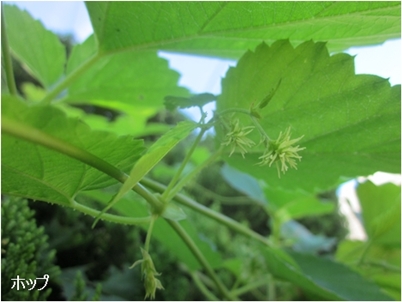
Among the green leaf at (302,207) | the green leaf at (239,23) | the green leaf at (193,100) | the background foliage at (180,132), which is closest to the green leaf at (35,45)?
the background foliage at (180,132)

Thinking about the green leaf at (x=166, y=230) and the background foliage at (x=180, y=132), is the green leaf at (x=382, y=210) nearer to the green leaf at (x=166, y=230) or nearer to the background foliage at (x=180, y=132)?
the background foliage at (x=180, y=132)

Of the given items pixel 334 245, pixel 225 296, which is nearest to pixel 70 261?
pixel 225 296

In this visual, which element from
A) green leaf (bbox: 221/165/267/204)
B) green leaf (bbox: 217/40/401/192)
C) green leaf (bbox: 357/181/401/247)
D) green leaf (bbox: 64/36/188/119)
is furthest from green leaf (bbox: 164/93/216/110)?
green leaf (bbox: 221/165/267/204)

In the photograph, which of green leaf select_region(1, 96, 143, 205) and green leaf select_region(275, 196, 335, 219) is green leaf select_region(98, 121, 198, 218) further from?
green leaf select_region(275, 196, 335, 219)

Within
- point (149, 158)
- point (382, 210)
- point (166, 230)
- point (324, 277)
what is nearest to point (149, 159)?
point (149, 158)

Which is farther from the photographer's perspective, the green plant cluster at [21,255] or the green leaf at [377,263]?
the green leaf at [377,263]
